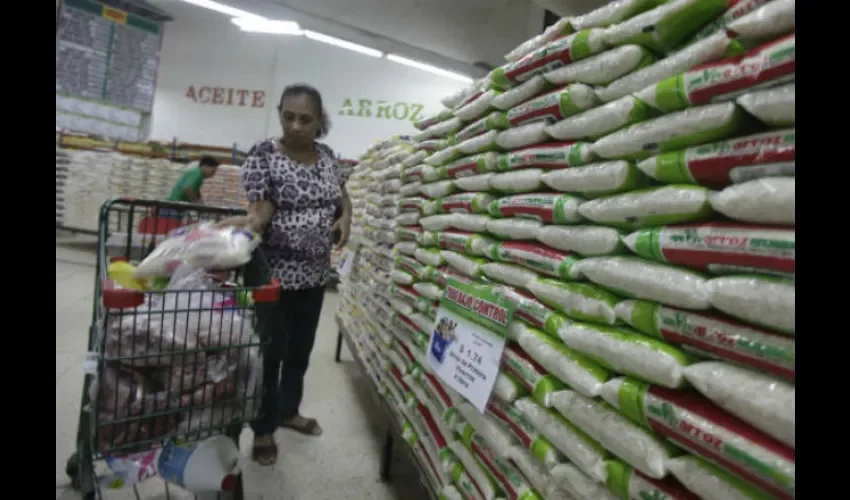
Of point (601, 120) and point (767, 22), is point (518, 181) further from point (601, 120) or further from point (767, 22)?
point (767, 22)

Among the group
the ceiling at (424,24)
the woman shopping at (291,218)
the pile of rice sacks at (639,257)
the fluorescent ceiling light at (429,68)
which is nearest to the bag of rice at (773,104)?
the pile of rice sacks at (639,257)

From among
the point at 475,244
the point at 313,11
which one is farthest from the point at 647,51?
the point at 313,11

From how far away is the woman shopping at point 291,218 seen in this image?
211 centimetres

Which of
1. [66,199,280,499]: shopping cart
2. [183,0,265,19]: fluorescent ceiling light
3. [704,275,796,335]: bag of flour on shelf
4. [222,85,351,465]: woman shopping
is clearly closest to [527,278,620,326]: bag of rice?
[704,275,796,335]: bag of flour on shelf

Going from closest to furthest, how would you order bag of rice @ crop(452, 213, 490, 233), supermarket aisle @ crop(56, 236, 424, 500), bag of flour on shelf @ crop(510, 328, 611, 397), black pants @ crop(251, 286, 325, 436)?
bag of flour on shelf @ crop(510, 328, 611, 397) < bag of rice @ crop(452, 213, 490, 233) < supermarket aisle @ crop(56, 236, 424, 500) < black pants @ crop(251, 286, 325, 436)

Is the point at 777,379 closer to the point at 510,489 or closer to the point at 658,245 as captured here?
the point at 658,245

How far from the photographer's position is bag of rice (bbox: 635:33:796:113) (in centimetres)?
62

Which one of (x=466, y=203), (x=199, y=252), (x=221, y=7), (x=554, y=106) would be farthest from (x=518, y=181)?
(x=221, y=7)

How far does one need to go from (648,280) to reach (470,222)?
782mm

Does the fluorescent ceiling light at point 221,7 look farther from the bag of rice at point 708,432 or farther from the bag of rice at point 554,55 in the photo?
the bag of rice at point 708,432

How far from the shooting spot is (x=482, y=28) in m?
6.17

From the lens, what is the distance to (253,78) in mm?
9297

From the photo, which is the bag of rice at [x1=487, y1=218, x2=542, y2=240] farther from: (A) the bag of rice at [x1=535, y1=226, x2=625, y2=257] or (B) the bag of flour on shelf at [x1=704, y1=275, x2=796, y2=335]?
(B) the bag of flour on shelf at [x1=704, y1=275, x2=796, y2=335]

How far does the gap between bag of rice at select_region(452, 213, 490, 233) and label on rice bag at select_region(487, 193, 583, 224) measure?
71 millimetres
